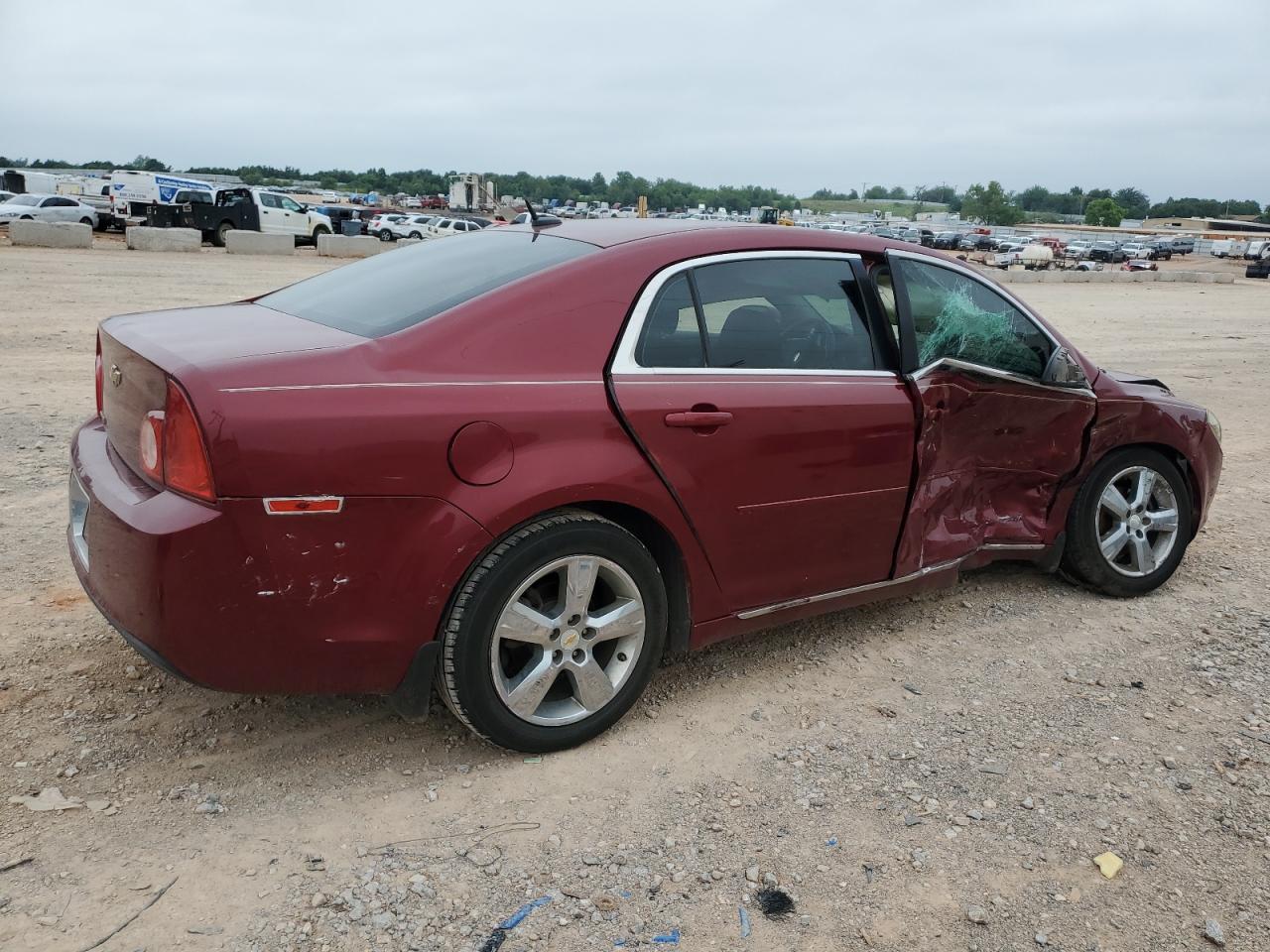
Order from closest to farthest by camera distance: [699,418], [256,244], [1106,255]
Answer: [699,418]
[256,244]
[1106,255]

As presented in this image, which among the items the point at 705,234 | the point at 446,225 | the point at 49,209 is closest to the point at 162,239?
the point at 49,209

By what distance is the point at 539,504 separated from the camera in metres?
3.00

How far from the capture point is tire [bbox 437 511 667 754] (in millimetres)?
2980

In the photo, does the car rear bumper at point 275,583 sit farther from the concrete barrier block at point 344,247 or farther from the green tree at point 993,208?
the green tree at point 993,208

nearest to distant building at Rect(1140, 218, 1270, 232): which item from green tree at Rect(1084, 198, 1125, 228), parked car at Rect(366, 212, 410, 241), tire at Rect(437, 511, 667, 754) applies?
green tree at Rect(1084, 198, 1125, 228)

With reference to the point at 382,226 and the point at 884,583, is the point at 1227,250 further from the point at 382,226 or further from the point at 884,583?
the point at 884,583

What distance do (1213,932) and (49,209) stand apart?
39.0m

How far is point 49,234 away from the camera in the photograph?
2355cm

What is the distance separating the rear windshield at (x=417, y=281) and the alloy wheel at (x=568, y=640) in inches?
35.7

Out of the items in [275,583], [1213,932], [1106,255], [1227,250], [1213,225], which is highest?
[1213,225]

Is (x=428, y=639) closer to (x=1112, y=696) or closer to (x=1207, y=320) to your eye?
(x=1112, y=696)

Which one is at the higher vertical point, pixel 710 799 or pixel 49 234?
pixel 49 234

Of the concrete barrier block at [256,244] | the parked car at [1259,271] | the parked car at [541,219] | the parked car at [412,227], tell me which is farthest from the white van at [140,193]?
the parked car at [1259,271]

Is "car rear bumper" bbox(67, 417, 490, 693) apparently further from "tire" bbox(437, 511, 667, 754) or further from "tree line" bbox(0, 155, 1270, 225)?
"tree line" bbox(0, 155, 1270, 225)
